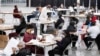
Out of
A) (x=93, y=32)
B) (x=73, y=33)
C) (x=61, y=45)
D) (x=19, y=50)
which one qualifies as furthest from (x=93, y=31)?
(x=19, y=50)

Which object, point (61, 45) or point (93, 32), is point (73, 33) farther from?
point (61, 45)

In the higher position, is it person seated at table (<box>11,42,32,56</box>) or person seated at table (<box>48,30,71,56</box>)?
person seated at table (<box>11,42,32,56</box>)

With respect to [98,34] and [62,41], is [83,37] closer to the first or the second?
[98,34]

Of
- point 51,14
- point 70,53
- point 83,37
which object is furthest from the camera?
point 51,14

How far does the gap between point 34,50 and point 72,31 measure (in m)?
2.87

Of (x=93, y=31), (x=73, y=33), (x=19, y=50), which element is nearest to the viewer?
(x=19, y=50)

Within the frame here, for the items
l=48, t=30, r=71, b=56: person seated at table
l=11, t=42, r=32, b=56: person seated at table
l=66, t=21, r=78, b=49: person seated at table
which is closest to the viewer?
l=11, t=42, r=32, b=56: person seated at table

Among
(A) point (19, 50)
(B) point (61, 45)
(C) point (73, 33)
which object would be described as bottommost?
(C) point (73, 33)

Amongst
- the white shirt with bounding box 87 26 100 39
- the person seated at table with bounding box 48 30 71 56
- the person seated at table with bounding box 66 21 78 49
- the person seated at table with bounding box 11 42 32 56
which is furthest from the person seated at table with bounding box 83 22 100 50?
the person seated at table with bounding box 11 42 32 56

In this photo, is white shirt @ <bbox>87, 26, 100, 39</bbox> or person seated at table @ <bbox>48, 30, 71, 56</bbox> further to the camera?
white shirt @ <bbox>87, 26, 100, 39</bbox>

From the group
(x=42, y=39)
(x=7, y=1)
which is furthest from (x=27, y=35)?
(x=7, y=1)

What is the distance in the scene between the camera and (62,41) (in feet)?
31.2

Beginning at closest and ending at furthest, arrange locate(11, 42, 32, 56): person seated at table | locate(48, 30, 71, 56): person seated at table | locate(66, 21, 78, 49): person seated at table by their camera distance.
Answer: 1. locate(11, 42, 32, 56): person seated at table
2. locate(48, 30, 71, 56): person seated at table
3. locate(66, 21, 78, 49): person seated at table

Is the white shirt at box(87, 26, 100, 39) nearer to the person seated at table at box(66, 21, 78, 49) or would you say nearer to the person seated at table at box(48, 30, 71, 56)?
the person seated at table at box(66, 21, 78, 49)
